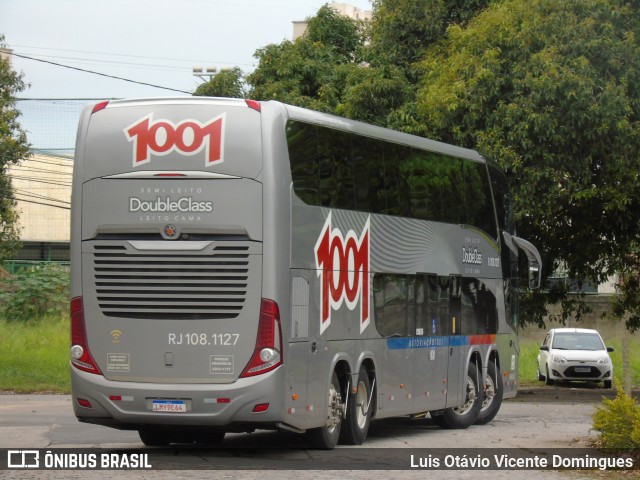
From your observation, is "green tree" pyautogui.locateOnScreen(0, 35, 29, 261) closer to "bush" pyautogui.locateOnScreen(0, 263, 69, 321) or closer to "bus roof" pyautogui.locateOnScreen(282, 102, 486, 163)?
"bush" pyautogui.locateOnScreen(0, 263, 69, 321)

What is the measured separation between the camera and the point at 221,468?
1321cm

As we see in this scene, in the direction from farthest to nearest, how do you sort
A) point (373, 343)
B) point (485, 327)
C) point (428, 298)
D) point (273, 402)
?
point (485, 327) → point (428, 298) → point (373, 343) → point (273, 402)

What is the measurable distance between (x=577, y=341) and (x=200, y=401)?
2347 centimetres

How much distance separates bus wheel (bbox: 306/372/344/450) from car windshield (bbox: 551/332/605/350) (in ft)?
66.9

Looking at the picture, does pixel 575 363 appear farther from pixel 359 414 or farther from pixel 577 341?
pixel 359 414

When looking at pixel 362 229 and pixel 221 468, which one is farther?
pixel 362 229

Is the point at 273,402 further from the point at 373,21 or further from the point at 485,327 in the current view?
the point at 373,21

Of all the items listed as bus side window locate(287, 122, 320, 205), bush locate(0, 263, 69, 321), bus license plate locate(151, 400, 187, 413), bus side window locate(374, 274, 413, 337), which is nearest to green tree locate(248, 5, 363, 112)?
bus side window locate(374, 274, 413, 337)

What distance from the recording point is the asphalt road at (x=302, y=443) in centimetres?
1308

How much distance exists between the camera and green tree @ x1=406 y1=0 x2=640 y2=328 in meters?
24.8

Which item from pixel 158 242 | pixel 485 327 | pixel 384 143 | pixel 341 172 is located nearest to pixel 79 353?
pixel 158 242

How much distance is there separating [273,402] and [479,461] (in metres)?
2.39

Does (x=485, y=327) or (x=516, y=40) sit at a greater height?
(x=516, y=40)

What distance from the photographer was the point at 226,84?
32156 millimetres
